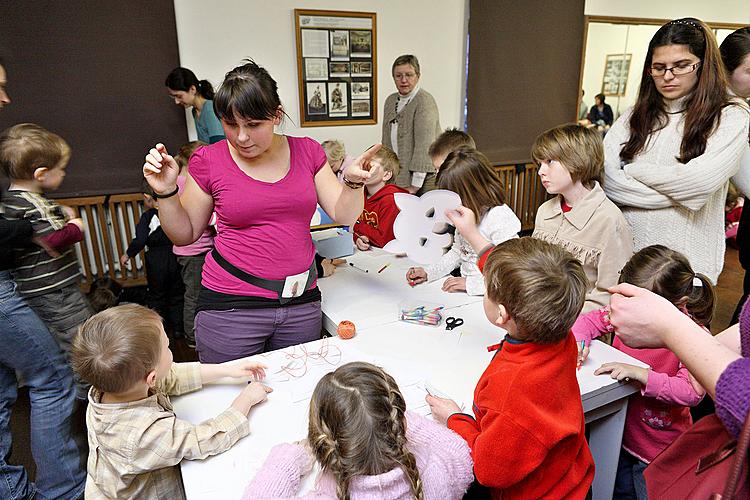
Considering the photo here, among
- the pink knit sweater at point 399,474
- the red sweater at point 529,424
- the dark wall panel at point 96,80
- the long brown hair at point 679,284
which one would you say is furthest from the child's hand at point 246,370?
the dark wall panel at point 96,80

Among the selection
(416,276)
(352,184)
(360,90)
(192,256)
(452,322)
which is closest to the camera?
(352,184)

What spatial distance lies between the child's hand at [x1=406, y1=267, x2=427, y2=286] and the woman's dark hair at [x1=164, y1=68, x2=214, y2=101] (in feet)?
7.03

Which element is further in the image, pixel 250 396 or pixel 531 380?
pixel 250 396

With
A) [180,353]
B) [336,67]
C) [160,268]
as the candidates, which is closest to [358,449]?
[180,353]

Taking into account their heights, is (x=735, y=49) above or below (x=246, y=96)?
above

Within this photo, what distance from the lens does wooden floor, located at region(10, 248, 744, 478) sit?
2.22 metres

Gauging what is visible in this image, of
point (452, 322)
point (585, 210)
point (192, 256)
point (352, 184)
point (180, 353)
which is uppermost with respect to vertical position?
point (352, 184)

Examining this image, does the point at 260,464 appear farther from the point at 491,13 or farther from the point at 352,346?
the point at 491,13

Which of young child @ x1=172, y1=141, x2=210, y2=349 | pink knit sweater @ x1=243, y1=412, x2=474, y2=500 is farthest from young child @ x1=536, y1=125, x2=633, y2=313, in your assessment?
young child @ x1=172, y1=141, x2=210, y2=349

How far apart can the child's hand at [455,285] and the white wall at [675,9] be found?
4.59 metres

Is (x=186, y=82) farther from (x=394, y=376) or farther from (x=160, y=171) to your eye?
(x=394, y=376)

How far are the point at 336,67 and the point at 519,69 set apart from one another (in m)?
2.01

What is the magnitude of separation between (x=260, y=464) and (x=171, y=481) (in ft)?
0.83

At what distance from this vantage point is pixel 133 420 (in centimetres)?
108
